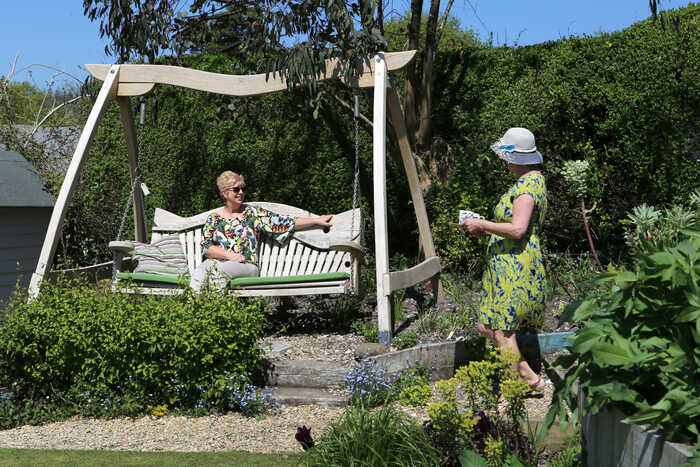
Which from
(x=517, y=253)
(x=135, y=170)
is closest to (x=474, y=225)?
(x=517, y=253)

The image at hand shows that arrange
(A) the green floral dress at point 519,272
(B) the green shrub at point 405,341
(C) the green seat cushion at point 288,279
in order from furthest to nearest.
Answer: (C) the green seat cushion at point 288,279 < (B) the green shrub at point 405,341 < (A) the green floral dress at point 519,272

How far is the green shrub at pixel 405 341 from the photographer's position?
5004 mm

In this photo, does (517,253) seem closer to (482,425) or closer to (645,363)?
(482,425)

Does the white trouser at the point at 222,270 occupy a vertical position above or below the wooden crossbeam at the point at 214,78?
below

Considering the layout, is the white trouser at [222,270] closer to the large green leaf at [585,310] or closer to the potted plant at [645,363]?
A: the large green leaf at [585,310]

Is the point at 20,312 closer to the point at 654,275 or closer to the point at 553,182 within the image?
the point at 654,275

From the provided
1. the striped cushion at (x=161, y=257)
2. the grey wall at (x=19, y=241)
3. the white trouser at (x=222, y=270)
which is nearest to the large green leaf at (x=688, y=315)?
the white trouser at (x=222, y=270)

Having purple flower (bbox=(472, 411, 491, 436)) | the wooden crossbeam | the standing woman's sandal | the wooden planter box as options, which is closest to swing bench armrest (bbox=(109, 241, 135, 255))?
the wooden crossbeam

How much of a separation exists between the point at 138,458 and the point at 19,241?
614 cm

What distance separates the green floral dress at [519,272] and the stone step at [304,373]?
1151 mm

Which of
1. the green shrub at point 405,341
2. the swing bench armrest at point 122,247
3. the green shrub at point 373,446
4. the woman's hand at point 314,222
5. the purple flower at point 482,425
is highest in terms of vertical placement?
the woman's hand at point 314,222

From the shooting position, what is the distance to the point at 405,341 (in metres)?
5.03

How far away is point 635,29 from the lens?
6508 mm

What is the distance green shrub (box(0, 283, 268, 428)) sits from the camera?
13.7 feet
